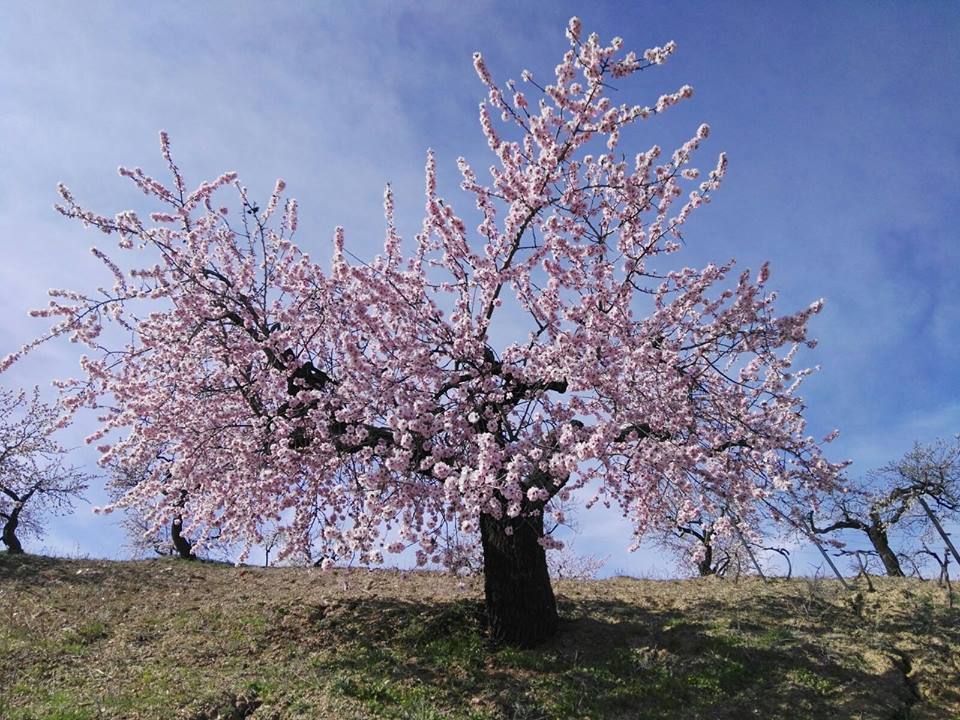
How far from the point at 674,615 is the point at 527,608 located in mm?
3568

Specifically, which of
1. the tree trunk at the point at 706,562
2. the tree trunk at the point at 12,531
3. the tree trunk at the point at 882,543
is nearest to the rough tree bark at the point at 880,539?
the tree trunk at the point at 882,543

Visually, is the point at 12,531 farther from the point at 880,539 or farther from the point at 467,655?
the point at 880,539

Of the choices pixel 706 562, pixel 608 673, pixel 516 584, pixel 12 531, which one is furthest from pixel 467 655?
pixel 12 531

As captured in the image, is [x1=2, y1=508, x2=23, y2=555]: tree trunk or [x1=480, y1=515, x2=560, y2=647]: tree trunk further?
[x1=2, y1=508, x2=23, y2=555]: tree trunk

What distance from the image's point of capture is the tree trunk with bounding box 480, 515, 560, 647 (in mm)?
12859

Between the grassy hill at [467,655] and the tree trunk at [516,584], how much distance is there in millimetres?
359

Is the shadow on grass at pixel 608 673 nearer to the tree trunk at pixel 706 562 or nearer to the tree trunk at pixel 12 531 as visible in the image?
the tree trunk at pixel 706 562

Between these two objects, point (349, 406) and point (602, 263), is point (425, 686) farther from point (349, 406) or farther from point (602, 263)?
point (602, 263)

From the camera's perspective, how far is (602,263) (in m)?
11.7

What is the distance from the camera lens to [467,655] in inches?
Result: 485

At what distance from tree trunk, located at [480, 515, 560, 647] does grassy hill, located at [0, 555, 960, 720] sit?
1.18 feet

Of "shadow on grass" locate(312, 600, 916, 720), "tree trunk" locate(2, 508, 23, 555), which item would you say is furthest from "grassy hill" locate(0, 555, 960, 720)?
"tree trunk" locate(2, 508, 23, 555)

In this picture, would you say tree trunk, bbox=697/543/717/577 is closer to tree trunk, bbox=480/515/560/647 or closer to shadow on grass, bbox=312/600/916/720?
shadow on grass, bbox=312/600/916/720

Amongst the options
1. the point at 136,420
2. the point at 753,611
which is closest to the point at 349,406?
the point at 136,420
